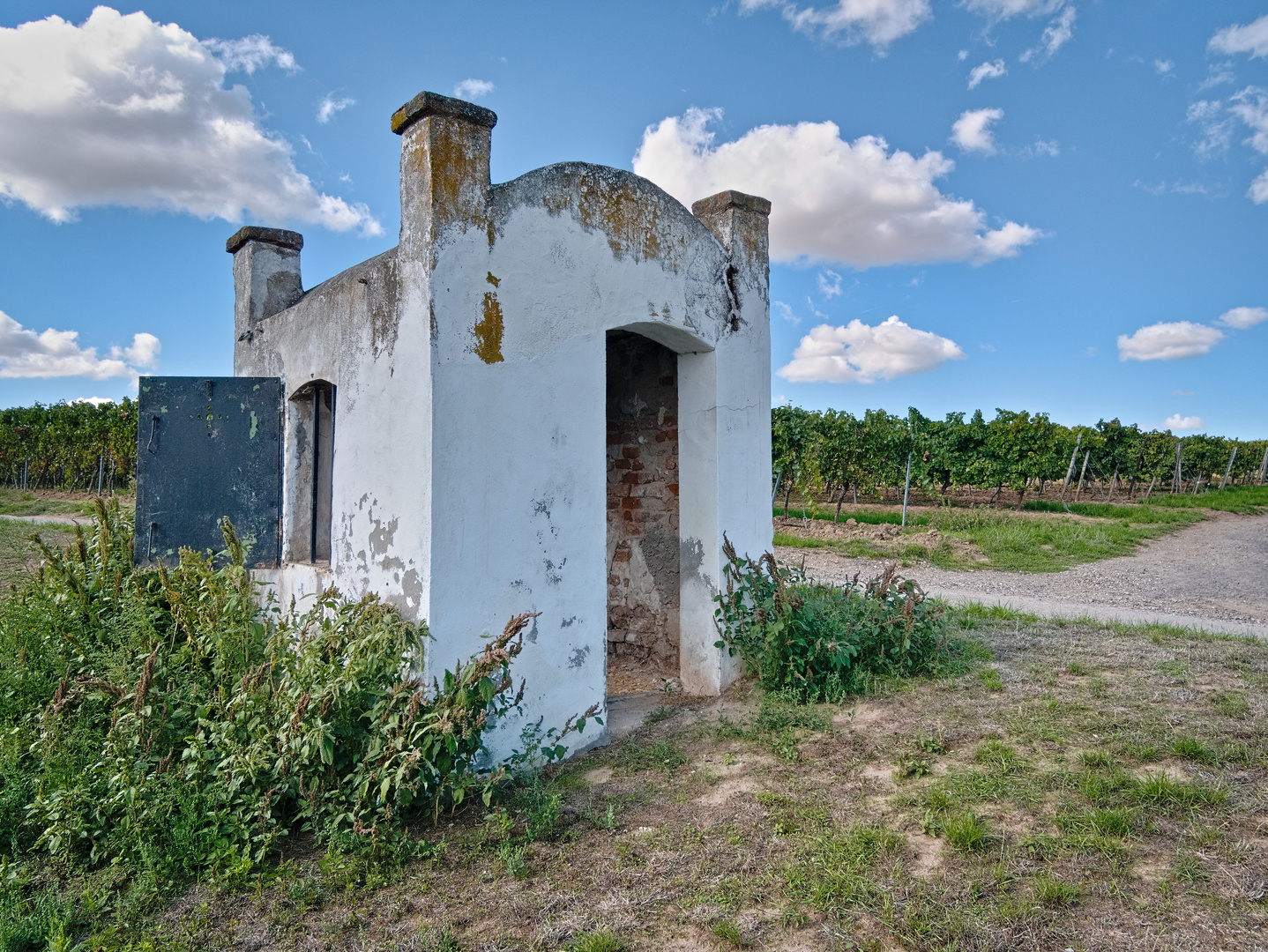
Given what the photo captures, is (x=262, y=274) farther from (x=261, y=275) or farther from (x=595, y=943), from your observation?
(x=595, y=943)

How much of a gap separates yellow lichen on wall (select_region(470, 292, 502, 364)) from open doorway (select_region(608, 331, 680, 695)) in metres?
1.96

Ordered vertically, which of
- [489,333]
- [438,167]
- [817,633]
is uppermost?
[438,167]

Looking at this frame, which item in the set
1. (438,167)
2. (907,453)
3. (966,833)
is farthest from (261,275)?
(907,453)

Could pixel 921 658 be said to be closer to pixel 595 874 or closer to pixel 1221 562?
pixel 595 874

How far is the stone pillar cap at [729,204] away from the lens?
16.7 ft

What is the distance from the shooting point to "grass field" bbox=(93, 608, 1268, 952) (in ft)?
8.07

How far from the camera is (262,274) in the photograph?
5.84m

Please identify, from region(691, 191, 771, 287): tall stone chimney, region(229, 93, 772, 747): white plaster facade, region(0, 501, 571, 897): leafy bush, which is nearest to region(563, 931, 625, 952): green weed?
region(0, 501, 571, 897): leafy bush

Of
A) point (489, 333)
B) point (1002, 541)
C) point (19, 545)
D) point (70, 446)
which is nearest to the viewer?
point (489, 333)

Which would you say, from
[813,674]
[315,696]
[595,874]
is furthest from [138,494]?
[813,674]

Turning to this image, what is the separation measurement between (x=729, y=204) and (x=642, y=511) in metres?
2.37

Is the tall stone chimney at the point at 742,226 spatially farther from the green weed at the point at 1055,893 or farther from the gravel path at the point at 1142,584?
the gravel path at the point at 1142,584

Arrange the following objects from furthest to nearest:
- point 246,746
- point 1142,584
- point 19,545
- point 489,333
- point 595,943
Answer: point 19,545
point 1142,584
point 489,333
point 246,746
point 595,943

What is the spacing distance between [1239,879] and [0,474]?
1460 inches
